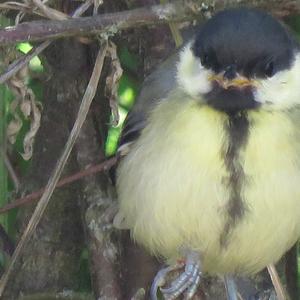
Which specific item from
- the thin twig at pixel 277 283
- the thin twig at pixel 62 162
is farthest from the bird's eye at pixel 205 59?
the thin twig at pixel 277 283

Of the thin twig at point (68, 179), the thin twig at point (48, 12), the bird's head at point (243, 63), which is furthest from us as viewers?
the thin twig at point (68, 179)

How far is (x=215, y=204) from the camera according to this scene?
2443 mm

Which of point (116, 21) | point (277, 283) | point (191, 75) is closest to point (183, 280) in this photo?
point (277, 283)

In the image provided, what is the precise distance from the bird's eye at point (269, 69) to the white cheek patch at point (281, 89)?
0.05 feet

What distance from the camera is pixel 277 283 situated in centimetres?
265

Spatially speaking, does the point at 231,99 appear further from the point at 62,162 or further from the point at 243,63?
the point at 62,162

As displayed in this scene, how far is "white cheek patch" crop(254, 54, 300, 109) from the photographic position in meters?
2.39

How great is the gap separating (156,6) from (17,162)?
0.65 m

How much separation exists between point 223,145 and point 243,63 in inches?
6.5

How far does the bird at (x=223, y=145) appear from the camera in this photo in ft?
7.77

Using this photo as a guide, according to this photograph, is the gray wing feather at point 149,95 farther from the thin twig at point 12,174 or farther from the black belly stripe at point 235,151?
the thin twig at point 12,174

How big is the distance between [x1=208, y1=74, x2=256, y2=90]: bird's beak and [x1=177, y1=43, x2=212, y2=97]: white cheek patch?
1.3 inches

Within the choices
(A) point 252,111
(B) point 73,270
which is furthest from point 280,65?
(B) point 73,270

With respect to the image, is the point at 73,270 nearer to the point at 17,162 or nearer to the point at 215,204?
the point at 17,162
